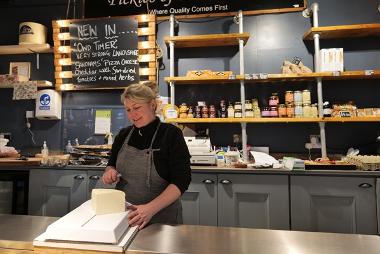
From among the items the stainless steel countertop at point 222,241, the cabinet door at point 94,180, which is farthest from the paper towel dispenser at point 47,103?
the stainless steel countertop at point 222,241

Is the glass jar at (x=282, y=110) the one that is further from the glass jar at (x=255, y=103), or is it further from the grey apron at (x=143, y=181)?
the grey apron at (x=143, y=181)

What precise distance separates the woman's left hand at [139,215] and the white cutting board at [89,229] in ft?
0.24

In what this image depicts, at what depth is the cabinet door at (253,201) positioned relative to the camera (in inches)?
96.3

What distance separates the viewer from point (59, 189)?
2.82 m

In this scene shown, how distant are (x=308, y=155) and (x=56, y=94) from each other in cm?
311

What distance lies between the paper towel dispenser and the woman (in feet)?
7.30

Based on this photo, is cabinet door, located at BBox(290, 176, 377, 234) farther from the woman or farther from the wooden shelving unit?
the woman

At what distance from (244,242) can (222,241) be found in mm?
77

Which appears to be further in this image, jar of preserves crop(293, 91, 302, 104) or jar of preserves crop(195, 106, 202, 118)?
jar of preserves crop(195, 106, 202, 118)

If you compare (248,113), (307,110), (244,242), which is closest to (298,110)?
(307,110)

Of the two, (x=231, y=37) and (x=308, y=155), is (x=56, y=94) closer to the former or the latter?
(x=231, y=37)

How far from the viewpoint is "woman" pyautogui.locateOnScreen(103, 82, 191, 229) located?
1505mm

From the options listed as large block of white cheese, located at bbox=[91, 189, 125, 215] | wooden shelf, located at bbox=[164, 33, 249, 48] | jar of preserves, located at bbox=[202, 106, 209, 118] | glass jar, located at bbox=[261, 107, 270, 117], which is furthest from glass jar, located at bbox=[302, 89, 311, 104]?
large block of white cheese, located at bbox=[91, 189, 125, 215]

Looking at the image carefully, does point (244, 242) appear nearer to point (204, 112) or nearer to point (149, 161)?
point (149, 161)
